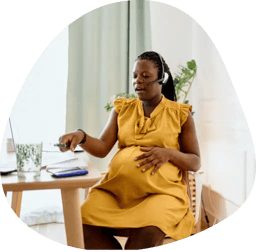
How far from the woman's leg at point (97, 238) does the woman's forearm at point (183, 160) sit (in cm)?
15

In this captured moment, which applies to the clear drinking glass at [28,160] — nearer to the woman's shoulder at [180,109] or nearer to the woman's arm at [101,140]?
the woman's arm at [101,140]

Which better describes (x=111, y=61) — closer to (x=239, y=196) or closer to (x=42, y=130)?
(x=42, y=130)

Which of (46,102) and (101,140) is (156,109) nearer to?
(101,140)

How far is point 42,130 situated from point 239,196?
0.47 meters

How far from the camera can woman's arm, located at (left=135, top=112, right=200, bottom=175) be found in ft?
1.61

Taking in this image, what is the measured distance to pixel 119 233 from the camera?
0.47 metres

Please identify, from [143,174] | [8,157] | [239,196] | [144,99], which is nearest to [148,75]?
[144,99]

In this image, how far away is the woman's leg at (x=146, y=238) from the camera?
0.43m

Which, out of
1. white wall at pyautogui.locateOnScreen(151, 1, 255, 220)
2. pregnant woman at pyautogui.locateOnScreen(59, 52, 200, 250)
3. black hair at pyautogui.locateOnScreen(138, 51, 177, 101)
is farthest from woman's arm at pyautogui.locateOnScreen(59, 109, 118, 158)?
white wall at pyautogui.locateOnScreen(151, 1, 255, 220)

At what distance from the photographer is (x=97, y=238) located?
0.47 meters

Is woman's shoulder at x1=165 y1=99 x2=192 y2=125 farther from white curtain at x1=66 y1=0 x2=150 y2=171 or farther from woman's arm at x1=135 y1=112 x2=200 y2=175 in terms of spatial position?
white curtain at x1=66 y1=0 x2=150 y2=171

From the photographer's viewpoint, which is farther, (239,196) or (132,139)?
(239,196)

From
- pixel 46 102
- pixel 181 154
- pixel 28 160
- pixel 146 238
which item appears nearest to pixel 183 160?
pixel 181 154

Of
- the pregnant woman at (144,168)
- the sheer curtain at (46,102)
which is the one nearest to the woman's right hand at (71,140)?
the pregnant woman at (144,168)
